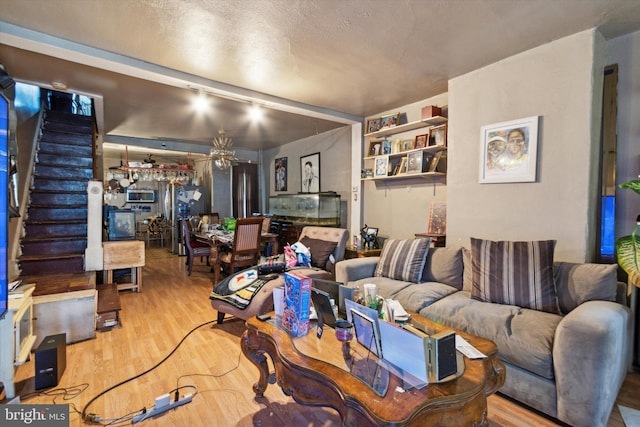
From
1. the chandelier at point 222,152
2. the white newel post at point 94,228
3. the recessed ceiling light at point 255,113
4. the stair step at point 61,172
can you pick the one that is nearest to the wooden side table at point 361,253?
the recessed ceiling light at point 255,113

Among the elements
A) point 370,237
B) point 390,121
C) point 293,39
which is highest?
point 293,39

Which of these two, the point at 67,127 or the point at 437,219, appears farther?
the point at 67,127

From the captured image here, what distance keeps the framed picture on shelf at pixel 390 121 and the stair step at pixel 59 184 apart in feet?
13.6

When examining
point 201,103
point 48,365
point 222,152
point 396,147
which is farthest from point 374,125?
point 48,365

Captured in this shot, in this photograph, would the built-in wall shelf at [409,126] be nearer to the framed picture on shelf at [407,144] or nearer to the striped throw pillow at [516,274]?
the framed picture on shelf at [407,144]

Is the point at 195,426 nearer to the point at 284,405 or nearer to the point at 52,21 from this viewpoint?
the point at 284,405

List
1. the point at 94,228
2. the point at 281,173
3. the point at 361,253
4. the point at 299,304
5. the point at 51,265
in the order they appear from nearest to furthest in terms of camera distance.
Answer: the point at 299,304, the point at 51,265, the point at 94,228, the point at 361,253, the point at 281,173

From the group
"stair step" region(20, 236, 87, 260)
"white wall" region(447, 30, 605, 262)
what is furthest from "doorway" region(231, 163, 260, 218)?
"white wall" region(447, 30, 605, 262)

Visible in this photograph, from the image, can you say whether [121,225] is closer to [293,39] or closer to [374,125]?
[293,39]

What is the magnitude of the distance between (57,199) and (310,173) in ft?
12.9

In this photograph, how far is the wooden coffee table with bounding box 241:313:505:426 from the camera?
3.27ft

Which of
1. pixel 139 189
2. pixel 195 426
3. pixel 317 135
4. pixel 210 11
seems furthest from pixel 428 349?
pixel 139 189

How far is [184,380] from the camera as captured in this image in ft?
6.66

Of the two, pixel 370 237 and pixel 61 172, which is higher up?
pixel 61 172
